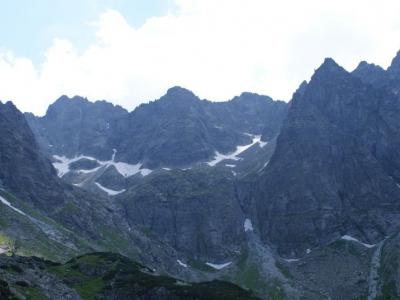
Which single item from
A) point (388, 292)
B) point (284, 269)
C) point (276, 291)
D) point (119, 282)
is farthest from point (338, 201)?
point (119, 282)

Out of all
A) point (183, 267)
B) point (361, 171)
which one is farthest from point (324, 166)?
point (183, 267)

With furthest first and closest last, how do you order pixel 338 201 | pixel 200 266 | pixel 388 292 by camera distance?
1. pixel 338 201
2. pixel 200 266
3. pixel 388 292

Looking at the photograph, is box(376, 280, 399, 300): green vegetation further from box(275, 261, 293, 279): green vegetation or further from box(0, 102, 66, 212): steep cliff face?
box(0, 102, 66, 212): steep cliff face

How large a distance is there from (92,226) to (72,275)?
87.0 meters

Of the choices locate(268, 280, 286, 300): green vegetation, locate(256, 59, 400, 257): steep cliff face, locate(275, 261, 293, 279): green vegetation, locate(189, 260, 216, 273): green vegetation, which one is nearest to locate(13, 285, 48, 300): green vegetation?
locate(268, 280, 286, 300): green vegetation

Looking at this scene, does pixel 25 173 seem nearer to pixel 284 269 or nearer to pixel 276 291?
pixel 276 291

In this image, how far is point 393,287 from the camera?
4943 inches

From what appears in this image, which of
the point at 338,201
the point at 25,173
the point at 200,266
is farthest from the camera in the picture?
the point at 338,201

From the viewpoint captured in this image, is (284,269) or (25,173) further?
(25,173)

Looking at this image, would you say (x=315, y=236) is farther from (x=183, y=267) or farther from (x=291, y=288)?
(x=183, y=267)

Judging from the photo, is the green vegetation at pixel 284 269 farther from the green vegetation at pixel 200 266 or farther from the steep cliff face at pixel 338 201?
the green vegetation at pixel 200 266

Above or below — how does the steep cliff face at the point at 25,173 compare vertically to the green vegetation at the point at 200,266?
above

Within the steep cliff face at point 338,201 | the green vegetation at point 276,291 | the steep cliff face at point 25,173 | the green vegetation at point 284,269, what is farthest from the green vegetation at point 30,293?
the steep cliff face at point 338,201

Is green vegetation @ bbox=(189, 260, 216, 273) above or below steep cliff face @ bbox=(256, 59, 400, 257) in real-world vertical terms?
below
